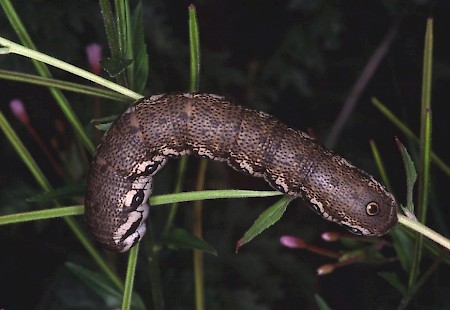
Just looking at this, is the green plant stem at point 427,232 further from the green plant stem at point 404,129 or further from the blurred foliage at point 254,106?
the blurred foliage at point 254,106

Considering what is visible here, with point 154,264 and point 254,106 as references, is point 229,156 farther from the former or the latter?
point 254,106

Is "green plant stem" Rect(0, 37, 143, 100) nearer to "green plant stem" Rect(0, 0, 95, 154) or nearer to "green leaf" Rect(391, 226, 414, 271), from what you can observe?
"green plant stem" Rect(0, 0, 95, 154)

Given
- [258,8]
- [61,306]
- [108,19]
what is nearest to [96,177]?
[108,19]

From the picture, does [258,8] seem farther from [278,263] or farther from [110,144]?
[110,144]

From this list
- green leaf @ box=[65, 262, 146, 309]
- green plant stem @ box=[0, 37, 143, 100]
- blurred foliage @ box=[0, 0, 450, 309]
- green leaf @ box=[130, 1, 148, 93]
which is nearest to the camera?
green plant stem @ box=[0, 37, 143, 100]

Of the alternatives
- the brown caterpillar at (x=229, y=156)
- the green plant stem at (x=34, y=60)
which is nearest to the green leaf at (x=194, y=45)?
the brown caterpillar at (x=229, y=156)

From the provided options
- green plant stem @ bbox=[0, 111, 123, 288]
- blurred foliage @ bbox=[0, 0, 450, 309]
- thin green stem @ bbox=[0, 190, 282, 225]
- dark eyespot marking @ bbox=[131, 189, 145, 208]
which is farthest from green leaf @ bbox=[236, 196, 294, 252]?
blurred foliage @ bbox=[0, 0, 450, 309]
